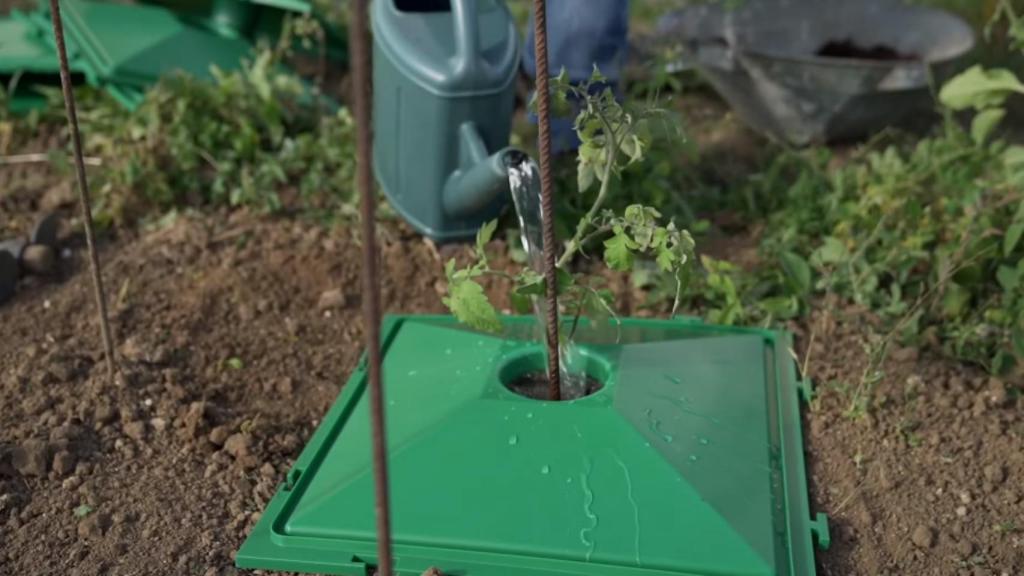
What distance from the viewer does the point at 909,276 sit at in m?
2.60

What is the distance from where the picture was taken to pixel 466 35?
95.7 inches

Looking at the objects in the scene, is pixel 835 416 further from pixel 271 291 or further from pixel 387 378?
pixel 271 291

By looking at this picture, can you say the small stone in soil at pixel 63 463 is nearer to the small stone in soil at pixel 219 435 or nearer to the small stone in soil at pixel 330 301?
the small stone in soil at pixel 219 435

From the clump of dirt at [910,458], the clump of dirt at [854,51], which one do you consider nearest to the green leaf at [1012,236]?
the clump of dirt at [910,458]

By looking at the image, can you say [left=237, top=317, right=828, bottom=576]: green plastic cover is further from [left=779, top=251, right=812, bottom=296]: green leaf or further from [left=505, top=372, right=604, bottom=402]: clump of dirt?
[left=779, top=251, right=812, bottom=296]: green leaf

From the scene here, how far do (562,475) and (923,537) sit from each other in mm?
593

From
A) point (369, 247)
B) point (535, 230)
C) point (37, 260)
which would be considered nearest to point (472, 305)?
point (535, 230)

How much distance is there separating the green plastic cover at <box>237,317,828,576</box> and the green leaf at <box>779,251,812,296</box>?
1.15 ft

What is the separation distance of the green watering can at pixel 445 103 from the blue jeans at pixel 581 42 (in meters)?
0.23

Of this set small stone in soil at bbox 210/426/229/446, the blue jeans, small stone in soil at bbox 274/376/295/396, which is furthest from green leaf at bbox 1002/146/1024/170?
small stone in soil at bbox 210/426/229/446

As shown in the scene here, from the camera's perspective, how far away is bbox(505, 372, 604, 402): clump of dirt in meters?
2.18

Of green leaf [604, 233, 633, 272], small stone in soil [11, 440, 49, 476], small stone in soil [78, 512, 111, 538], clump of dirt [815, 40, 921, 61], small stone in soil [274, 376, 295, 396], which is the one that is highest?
green leaf [604, 233, 633, 272]

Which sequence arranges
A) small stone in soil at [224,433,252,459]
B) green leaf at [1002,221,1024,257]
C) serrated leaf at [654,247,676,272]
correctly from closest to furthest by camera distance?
serrated leaf at [654,247,676,272]
small stone in soil at [224,433,252,459]
green leaf at [1002,221,1024,257]

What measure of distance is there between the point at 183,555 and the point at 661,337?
99 centimetres
